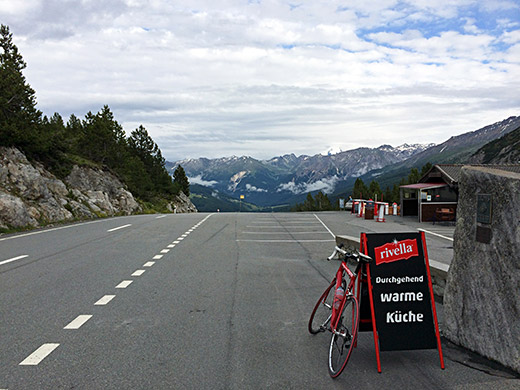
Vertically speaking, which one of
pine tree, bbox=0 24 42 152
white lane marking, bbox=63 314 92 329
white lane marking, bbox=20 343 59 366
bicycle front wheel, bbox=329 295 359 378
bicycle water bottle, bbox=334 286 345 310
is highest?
pine tree, bbox=0 24 42 152

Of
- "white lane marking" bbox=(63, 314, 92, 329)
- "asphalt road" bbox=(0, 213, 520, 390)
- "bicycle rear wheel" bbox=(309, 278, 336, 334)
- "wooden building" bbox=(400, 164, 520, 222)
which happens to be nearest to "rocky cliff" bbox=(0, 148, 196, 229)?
"asphalt road" bbox=(0, 213, 520, 390)

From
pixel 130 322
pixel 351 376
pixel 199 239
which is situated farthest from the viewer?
pixel 199 239

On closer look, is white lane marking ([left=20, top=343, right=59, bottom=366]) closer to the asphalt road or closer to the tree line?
the asphalt road

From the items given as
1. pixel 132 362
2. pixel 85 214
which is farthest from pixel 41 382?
pixel 85 214

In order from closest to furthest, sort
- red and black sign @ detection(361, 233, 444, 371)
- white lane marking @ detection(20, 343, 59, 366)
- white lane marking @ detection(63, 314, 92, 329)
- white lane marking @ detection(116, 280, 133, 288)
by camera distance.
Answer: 1. white lane marking @ detection(20, 343, 59, 366)
2. red and black sign @ detection(361, 233, 444, 371)
3. white lane marking @ detection(63, 314, 92, 329)
4. white lane marking @ detection(116, 280, 133, 288)

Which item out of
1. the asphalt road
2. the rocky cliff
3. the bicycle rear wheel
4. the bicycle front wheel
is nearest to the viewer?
the asphalt road

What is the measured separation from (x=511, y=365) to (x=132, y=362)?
3.87 meters

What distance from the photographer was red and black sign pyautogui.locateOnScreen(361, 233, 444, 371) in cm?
491

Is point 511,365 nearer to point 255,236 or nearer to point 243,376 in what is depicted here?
point 243,376

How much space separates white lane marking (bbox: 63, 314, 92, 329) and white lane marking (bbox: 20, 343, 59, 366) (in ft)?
2.31

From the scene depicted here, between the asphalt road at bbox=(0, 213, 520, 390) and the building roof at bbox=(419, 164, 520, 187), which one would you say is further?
the building roof at bbox=(419, 164, 520, 187)

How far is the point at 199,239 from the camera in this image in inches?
674

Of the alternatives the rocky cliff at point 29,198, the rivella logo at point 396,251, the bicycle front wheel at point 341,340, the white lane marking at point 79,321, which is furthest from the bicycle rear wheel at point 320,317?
the rocky cliff at point 29,198

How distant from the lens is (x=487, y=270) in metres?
4.99
